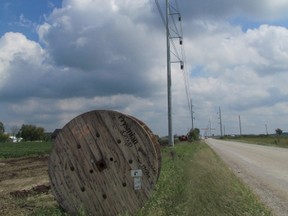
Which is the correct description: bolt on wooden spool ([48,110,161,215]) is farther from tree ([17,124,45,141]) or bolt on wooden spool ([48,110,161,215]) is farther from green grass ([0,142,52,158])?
tree ([17,124,45,141])

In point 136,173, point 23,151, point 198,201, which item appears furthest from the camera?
point 23,151

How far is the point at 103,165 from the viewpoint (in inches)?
326

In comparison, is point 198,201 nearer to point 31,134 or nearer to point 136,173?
point 136,173

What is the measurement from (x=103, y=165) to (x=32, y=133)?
145145 millimetres

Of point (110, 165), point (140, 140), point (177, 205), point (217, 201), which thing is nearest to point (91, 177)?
point (110, 165)

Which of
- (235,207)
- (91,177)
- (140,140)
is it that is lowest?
(235,207)

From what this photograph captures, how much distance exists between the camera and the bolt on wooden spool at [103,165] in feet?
26.9

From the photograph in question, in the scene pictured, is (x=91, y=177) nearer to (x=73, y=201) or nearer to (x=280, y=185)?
(x=73, y=201)

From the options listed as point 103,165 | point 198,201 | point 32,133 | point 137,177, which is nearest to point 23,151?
point 198,201

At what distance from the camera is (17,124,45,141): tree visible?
14838 centimetres

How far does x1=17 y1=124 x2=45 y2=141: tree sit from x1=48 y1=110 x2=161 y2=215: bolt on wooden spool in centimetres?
14201

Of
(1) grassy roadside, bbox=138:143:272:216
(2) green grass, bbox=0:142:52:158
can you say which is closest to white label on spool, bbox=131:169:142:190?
(1) grassy roadside, bbox=138:143:272:216

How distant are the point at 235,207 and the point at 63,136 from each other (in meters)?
3.46

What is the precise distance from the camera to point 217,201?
31.4 ft
